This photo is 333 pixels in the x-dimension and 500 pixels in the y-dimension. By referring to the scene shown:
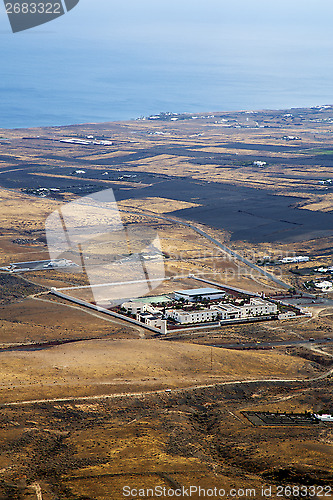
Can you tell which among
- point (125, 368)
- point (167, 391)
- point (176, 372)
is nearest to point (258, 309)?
point (176, 372)

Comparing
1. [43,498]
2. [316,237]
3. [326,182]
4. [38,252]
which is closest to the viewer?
[43,498]

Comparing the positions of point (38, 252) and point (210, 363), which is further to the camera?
point (38, 252)

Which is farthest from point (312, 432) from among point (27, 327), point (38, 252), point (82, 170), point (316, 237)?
point (82, 170)

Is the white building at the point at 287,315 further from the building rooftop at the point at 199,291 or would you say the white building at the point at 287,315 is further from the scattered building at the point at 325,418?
the scattered building at the point at 325,418

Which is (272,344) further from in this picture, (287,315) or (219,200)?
(219,200)

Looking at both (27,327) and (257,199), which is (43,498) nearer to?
(27,327)

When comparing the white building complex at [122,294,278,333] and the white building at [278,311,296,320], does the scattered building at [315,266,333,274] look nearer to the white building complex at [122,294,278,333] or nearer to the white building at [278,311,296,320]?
the white building complex at [122,294,278,333]

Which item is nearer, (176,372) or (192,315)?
(176,372)
